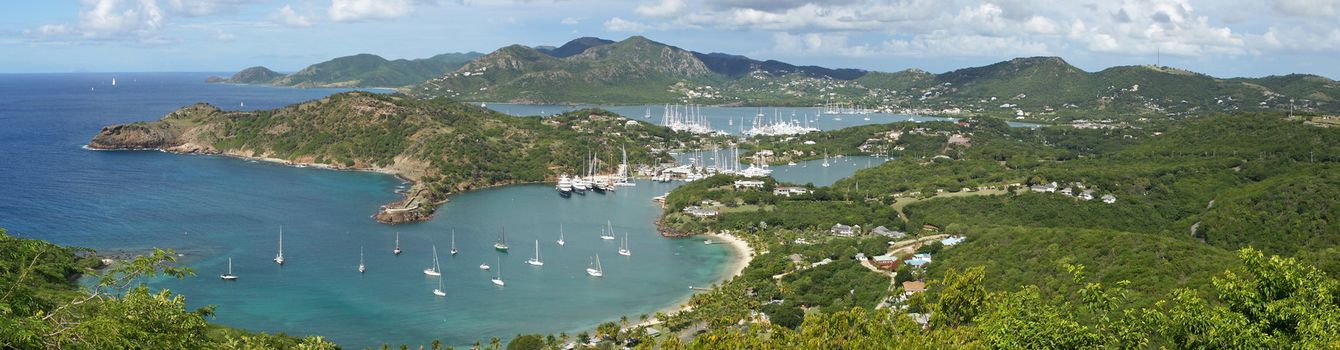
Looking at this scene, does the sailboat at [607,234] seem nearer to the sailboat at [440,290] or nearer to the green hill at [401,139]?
the sailboat at [440,290]

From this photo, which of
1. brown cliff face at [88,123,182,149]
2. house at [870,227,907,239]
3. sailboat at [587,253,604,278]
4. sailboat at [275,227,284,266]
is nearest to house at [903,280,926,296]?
house at [870,227,907,239]

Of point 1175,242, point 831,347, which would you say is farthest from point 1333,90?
point 831,347

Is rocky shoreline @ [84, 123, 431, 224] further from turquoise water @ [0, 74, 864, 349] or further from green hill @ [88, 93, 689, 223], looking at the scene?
turquoise water @ [0, 74, 864, 349]

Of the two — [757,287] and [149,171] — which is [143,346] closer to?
[757,287]

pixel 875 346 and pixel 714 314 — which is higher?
pixel 875 346

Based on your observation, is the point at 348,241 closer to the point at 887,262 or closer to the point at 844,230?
the point at 844,230

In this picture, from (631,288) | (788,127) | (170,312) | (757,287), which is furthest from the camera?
(788,127)

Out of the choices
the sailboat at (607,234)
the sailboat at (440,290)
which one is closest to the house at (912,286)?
the sailboat at (440,290)
